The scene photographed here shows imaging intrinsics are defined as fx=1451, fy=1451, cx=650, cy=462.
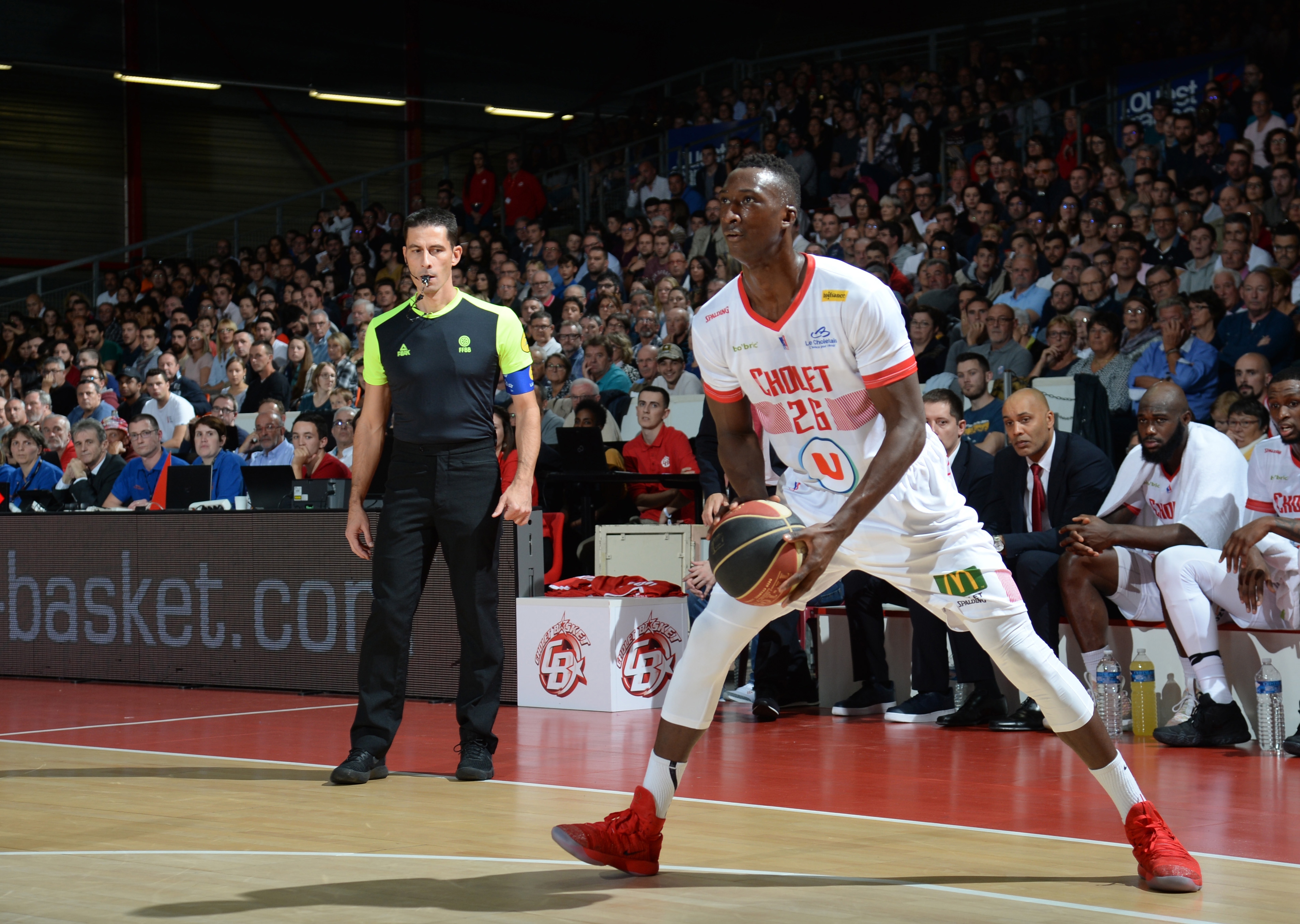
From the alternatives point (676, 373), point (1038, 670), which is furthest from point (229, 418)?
point (1038, 670)

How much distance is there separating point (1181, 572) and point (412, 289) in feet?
36.5

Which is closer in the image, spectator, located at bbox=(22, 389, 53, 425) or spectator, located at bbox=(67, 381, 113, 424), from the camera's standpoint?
spectator, located at bbox=(67, 381, 113, 424)

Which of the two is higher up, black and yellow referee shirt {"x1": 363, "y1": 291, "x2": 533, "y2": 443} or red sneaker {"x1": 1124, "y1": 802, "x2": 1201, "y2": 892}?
black and yellow referee shirt {"x1": 363, "y1": 291, "x2": 533, "y2": 443}

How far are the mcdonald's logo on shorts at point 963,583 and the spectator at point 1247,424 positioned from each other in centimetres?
456

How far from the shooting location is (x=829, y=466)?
3.89m

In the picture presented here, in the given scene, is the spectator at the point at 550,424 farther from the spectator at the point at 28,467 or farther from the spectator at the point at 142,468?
the spectator at the point at 28,467

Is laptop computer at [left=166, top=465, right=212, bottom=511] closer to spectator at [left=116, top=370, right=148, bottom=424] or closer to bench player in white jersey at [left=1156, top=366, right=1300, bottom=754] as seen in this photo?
spectator at [left=116, top=370, right=148, bottom=424]

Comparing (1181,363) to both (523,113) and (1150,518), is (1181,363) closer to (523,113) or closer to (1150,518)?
(1150,518)

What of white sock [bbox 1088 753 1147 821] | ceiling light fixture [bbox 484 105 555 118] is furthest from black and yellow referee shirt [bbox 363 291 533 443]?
ceiling light fixture [bbox 484 105 555 118]

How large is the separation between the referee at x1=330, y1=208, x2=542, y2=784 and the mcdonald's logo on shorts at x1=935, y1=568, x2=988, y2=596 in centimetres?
210

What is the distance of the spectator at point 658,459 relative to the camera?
31.0 feet

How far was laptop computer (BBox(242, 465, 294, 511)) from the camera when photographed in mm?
9461

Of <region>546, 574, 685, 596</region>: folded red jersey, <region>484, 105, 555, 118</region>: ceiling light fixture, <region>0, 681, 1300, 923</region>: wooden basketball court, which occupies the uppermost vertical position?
<region>484, 105, 555, 118</region>: ceiling light fixture

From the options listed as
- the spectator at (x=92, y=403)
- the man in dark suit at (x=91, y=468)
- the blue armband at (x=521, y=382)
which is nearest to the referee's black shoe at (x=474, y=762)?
the blue armband at (x=521, y=382)
